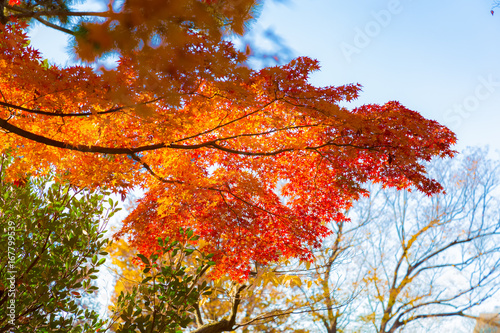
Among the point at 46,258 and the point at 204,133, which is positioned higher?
the point at 204,133

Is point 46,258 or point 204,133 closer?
point 46,258

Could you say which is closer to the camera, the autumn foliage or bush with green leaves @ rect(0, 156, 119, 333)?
bush with green leaves @ rect(0, 156, 119, 333)

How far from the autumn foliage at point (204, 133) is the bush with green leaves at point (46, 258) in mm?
1184

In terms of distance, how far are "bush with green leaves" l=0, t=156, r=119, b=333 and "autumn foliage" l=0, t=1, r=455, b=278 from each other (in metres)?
1.18

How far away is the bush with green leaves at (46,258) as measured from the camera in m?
2.47

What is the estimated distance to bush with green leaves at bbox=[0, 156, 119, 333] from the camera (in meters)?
2.47

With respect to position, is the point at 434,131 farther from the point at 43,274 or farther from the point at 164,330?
the point at 43,274

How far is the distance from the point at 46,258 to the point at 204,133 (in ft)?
8.35

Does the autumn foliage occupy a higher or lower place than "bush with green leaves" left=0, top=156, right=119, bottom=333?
higher

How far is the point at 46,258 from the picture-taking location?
2609 millimetres

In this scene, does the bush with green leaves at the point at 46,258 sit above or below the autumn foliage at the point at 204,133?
below

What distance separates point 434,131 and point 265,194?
261 cm

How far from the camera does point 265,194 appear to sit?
17.9 feet

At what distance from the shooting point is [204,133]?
476 centimetres
